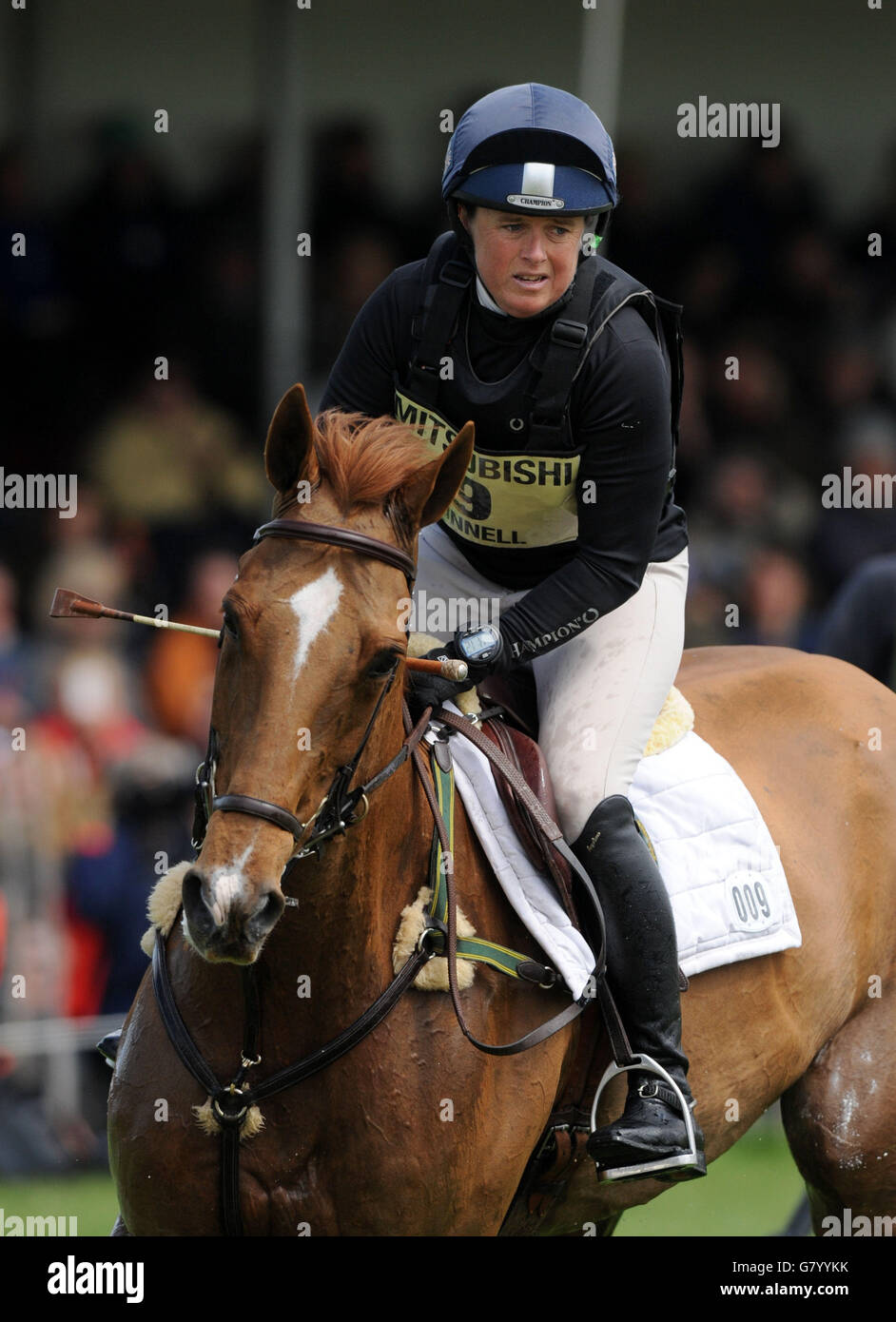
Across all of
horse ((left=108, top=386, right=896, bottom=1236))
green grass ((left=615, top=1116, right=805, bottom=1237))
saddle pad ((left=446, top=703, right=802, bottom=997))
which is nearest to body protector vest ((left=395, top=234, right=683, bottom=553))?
horse ((left=108, top=386, right=896, bottom=1236))

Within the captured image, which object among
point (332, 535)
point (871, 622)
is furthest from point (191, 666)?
point (332, 535)

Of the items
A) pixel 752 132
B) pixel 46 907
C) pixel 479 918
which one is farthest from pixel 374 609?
pixel 752 132

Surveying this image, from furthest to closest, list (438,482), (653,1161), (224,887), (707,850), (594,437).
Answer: (707,850) → (594,437) → (653,1161) → (438,482) → (224,887)

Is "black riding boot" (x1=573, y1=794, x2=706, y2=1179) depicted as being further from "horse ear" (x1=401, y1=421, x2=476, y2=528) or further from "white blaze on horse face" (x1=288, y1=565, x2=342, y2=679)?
"white blaze on horse face" (x1=288, y1=565, x2=342, y2=679)

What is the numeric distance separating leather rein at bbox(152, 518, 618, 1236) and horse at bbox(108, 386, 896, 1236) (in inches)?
0.7

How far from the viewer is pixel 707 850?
185 inches

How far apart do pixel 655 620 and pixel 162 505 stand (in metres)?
5.43

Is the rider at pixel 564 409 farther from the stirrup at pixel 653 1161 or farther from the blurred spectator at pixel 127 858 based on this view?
the blurred spectator at pixel 127 858

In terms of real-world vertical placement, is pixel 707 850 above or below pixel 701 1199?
above

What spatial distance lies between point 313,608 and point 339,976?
0.91m

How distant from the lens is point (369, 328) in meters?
4.40

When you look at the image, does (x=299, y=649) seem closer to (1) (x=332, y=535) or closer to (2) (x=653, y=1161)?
(1) (x=332, y=535)

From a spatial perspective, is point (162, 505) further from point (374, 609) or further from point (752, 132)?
point (374, 609)

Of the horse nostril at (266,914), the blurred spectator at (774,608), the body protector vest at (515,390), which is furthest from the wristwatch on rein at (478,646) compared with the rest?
the blurred spectator at (774,608)
